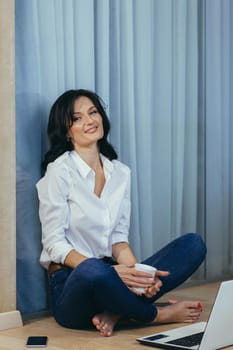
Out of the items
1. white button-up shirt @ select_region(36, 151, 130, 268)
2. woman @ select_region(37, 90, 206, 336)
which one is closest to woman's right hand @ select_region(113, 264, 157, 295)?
woman @ select_region(37, 90, 206, 336)

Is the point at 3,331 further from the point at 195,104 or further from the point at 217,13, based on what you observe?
the point at 217,13

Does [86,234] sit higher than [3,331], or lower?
higher

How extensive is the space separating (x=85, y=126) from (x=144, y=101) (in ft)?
1.83

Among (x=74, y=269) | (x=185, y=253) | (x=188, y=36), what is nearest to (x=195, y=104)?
(x=188, y=36)

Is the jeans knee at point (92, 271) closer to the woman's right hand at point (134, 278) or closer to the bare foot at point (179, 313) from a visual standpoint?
the woman's right hand at point (134, 278)

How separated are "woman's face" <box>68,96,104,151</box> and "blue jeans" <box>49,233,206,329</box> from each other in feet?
1.56

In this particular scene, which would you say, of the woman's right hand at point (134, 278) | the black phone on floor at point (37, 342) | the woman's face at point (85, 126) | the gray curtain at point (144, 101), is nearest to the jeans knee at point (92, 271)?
A: the woman's right hand at point (134, 278)

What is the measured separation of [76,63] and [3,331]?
1.06 m

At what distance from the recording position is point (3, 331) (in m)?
2.60

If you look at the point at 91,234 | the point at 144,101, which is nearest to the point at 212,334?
the point at 91,234

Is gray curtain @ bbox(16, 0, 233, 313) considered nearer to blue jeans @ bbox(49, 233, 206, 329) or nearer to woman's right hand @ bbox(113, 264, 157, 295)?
blue jeans @ bbox(49, 233, 206, 329)

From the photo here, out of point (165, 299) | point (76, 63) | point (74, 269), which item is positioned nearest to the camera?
point (74, 269)

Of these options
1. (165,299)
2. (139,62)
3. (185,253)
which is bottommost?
(165,299)

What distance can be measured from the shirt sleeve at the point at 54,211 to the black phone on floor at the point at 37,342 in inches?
12.8
